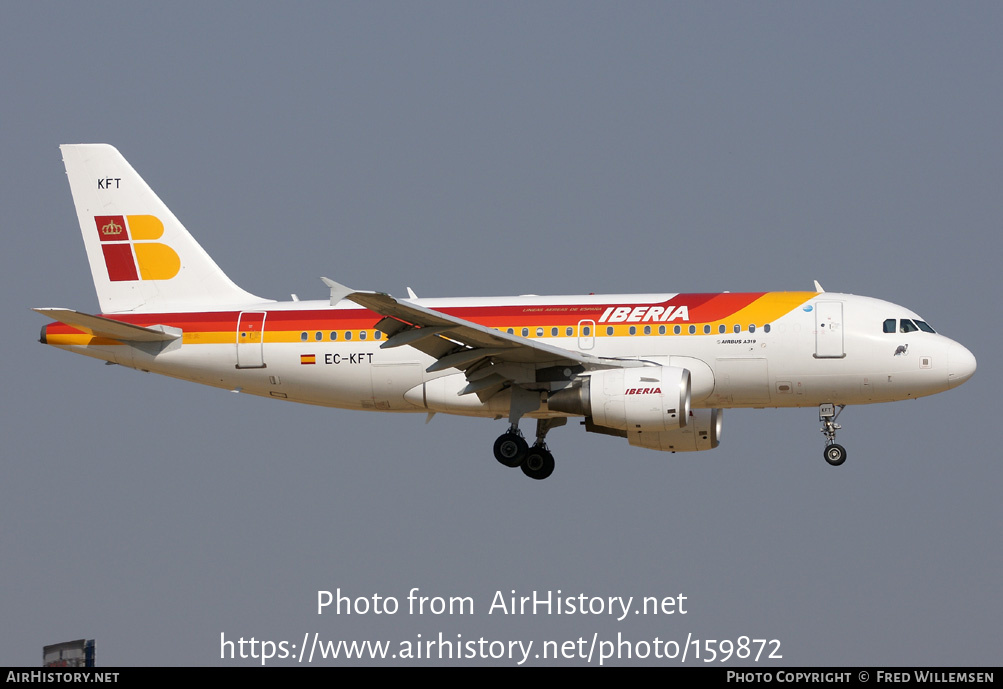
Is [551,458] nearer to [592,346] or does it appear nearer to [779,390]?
[592,346]

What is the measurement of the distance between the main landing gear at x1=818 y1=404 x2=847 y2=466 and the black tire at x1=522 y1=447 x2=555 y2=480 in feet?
23.2

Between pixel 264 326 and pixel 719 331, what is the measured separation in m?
11.9

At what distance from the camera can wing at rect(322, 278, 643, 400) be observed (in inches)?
1442

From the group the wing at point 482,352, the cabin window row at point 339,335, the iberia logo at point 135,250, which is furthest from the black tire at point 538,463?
the iberia logo at point 135,250

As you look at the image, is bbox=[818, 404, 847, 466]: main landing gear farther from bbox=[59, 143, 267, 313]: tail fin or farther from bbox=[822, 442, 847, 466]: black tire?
bbox=[59, 143, 267, 313]: tail fin

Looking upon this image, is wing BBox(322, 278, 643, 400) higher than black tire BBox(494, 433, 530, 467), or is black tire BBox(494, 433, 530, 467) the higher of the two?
wing BBox(322, 278, 643, 400)

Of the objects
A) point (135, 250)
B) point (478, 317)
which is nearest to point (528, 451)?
point (478, 317)

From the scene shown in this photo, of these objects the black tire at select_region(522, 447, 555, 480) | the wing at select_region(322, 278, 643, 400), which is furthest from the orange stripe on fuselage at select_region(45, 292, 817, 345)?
the black tire at select_region(522, 447, 555, 480)

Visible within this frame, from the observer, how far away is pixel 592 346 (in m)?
39.6

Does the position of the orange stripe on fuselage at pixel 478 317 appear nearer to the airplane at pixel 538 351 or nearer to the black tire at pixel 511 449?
the airplane at pixel 538 351

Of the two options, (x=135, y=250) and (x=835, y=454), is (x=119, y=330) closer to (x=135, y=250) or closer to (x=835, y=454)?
(x=135, y=250)

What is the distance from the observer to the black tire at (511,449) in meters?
40.4

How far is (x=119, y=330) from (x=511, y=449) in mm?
10787
